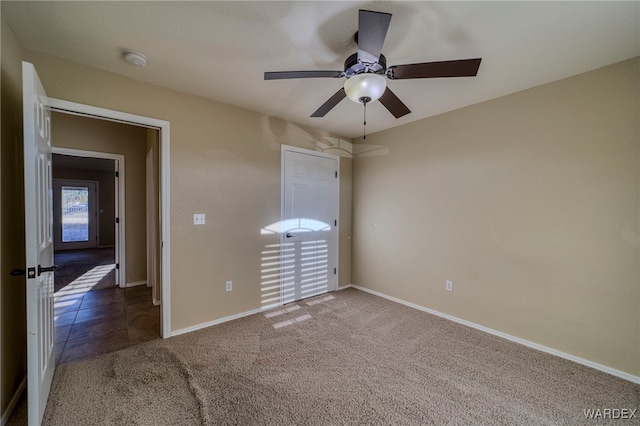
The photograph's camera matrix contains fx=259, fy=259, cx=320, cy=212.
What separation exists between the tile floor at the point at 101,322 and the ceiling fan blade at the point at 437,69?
3178 mm

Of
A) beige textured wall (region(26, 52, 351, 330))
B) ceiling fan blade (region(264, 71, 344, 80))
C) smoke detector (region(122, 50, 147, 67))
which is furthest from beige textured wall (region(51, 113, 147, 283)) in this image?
ceiling fan blade (region(264, 71, 344, 80))

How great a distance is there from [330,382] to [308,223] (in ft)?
6.96

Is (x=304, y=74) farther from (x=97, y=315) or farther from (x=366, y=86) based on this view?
(x=97, y=315)

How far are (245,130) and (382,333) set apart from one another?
274cm

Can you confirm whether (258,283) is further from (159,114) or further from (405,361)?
(159,114)

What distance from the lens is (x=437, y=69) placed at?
1.57 meters

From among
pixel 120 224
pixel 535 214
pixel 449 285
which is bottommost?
pixel 449 285

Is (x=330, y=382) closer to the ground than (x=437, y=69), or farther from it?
closer to the ground

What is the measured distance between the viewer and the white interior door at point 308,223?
11.4 feet

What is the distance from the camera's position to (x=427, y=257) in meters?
3.28

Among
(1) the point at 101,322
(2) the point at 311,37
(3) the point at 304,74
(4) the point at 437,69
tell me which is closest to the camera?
(4) the point at 437,69

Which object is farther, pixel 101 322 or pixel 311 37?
pixel 101 322

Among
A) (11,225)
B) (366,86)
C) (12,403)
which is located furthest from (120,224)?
(366,86)

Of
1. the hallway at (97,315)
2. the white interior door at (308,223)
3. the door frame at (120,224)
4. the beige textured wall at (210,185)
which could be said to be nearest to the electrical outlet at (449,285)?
the white interior door at (308,223)
